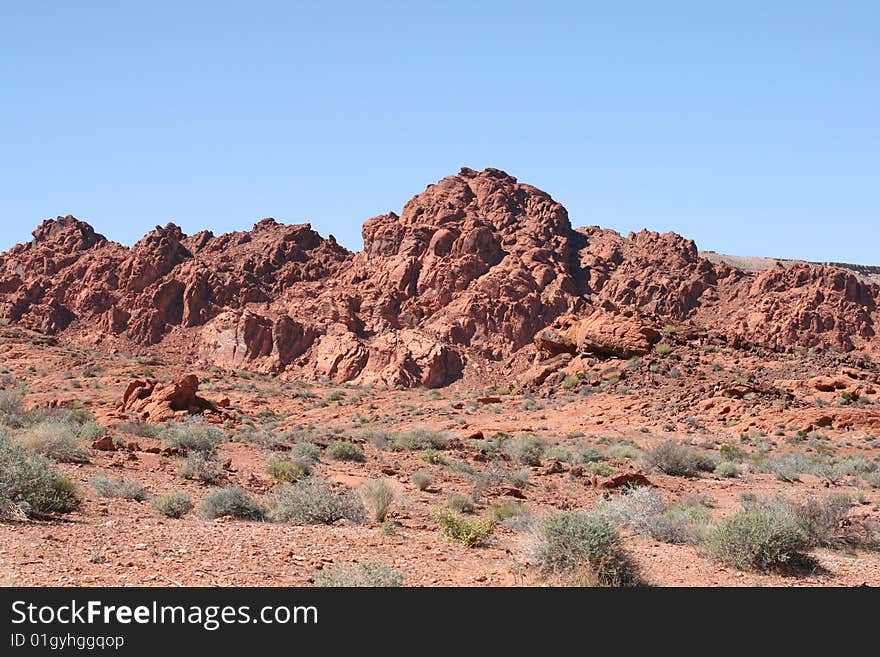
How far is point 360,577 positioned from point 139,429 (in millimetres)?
16344

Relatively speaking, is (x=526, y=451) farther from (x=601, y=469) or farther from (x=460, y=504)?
(x=460, y=504)

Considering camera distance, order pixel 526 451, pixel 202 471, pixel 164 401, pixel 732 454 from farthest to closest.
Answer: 1. pixel 164 401
2. pixel 732 454
3. pixel 526 451
4. pixel 202 471

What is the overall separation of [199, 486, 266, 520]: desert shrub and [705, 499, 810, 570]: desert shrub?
6.79 metres

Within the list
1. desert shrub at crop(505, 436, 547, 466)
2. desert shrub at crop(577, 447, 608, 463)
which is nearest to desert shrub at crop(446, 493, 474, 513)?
desert shrub at crop(505, 436, 547, 466)

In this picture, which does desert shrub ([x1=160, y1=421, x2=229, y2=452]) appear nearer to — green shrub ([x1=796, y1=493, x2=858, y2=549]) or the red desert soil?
the red desert soil

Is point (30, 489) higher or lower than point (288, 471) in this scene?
higher

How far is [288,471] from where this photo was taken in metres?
16.5

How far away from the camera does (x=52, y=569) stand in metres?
7.22

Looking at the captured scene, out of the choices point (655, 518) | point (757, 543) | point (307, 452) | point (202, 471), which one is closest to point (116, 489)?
point (202, 471)

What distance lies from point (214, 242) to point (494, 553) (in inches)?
Answer: 3503

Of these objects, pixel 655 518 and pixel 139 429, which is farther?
pixel 139 429

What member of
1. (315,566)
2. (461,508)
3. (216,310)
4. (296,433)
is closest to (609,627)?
(315,566)

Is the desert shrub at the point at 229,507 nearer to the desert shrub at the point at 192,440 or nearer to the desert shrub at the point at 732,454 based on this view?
the desert shrub at the point at 192,440

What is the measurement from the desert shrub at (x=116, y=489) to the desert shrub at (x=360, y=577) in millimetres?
6267
